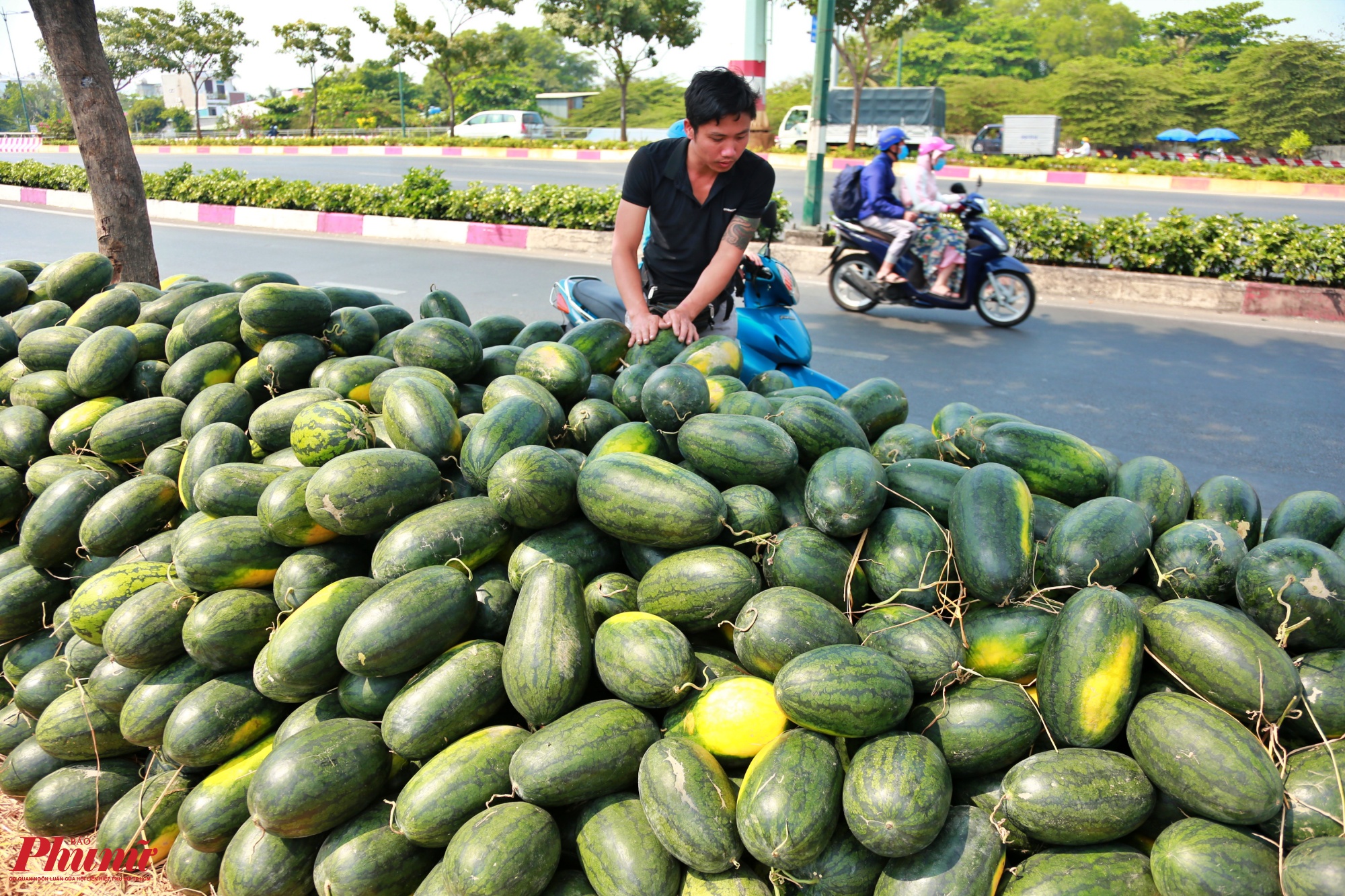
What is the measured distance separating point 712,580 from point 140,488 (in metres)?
1.79

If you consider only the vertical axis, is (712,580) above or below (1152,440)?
above

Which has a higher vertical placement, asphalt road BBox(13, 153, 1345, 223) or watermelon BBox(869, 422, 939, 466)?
asphalt road BBox(13, 153, 1345, 223)

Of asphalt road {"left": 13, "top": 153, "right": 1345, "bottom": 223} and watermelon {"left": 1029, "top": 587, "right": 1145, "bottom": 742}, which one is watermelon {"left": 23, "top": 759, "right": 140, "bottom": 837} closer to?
watermelon {"left": 1029, "top": 587, "right": 1145, "bottom": 742}

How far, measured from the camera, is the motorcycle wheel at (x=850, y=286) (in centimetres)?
938

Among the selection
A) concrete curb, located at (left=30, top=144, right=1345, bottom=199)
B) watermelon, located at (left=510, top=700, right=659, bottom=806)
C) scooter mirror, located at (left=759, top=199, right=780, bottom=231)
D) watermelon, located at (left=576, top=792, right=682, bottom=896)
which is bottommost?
watermelon, located at (left=576, top=792, right=682, bottom=896)

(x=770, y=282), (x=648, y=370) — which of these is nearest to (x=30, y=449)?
(x=648, y=370)

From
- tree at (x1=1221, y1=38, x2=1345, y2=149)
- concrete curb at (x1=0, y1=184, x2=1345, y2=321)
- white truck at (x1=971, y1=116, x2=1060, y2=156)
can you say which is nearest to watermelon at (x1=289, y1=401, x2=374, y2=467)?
concrete curb at (x1=0, y1=184, x2=1345, y2=321)

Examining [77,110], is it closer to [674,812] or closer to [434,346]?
[434,346]

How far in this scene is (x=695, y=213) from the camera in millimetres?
3914

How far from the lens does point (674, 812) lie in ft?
5.34

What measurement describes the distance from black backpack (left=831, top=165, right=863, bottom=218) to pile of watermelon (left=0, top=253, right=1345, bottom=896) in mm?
6897

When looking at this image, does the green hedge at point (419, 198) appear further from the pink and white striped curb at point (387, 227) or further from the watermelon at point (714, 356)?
the watermelon at point (714, 356)

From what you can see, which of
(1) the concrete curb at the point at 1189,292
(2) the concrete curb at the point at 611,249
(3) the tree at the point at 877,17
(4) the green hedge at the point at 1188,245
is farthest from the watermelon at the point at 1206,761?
(3) the tree at the point at 877,17

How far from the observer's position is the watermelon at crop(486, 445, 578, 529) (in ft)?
6.81
